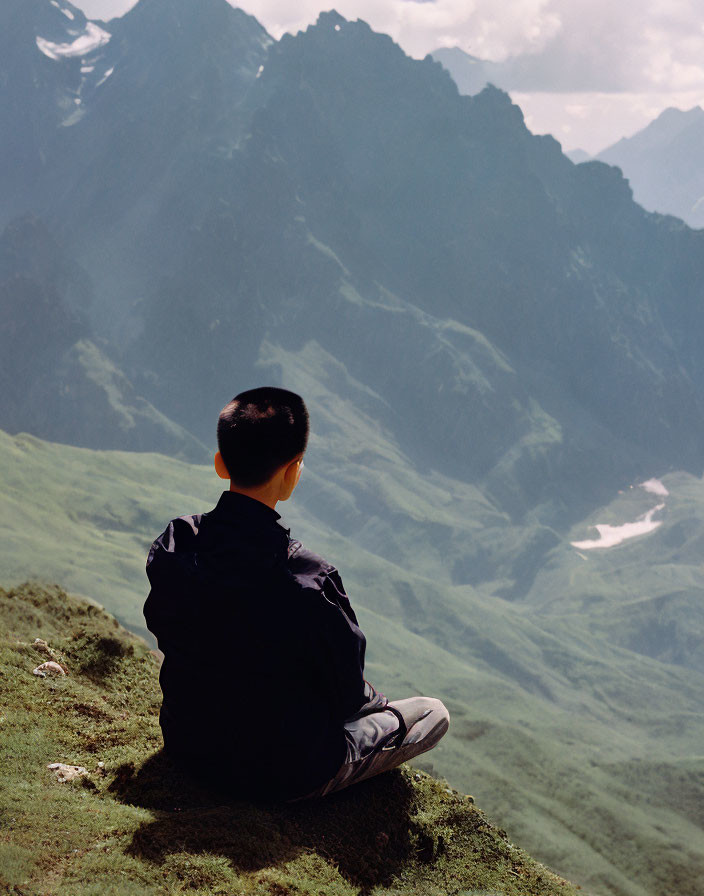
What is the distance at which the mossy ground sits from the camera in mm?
5664

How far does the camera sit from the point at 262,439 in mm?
6336

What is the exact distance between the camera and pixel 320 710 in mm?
6762

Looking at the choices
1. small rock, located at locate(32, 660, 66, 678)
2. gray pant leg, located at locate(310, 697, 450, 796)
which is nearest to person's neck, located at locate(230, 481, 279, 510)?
gray pant leg, located at locate(310, 697, 450, 796)

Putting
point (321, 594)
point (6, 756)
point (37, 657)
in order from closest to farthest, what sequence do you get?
point (321, 594) → point (6, 756) → point (37, 657)

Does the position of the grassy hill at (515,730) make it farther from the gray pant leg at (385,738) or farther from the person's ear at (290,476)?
the person's ear at (290,476)

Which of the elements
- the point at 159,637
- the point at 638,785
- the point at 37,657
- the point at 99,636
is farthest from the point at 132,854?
the point at 638,785

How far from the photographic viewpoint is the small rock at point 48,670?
10.0 m

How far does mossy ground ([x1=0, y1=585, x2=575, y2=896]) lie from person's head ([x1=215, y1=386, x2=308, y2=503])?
110 inches

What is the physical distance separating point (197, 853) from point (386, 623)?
192 m

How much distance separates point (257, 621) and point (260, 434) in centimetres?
164

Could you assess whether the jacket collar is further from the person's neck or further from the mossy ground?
the mossy ground

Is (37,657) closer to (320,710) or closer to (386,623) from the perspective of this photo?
(320,710)

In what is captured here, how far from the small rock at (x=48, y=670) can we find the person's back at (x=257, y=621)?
407 cm

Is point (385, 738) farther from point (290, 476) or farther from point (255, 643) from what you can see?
point (290, 476)
